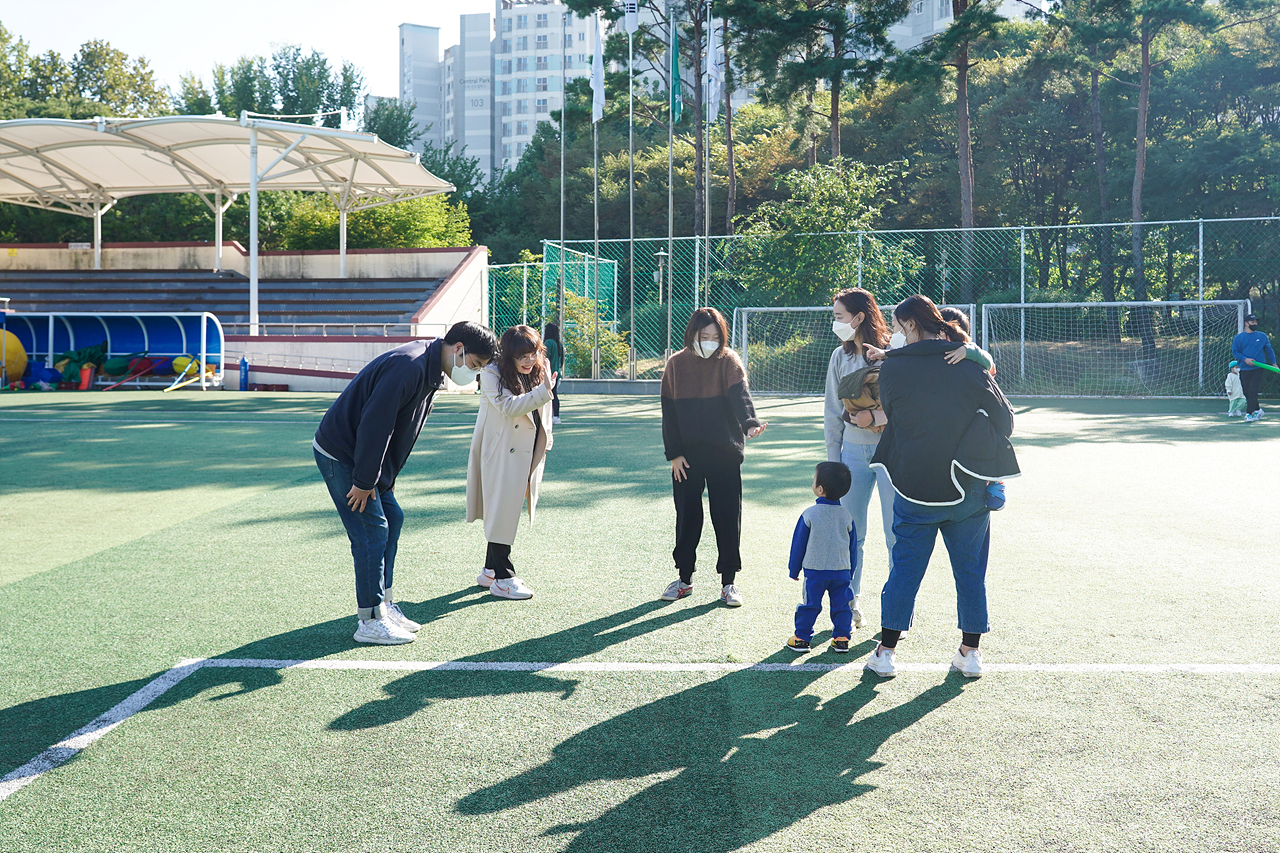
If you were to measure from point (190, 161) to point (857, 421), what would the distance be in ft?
92.6

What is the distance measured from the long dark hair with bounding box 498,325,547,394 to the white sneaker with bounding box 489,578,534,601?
3.58 feet

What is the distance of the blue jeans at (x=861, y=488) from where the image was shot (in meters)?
5.12

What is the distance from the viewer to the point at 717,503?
5680 millimetres

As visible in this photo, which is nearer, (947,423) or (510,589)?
(947,423)

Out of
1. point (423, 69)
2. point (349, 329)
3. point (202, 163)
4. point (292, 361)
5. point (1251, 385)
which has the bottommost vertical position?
point (1251, 385)

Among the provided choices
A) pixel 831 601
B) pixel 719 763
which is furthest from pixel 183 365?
→ pixel 719 763

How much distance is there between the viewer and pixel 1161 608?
17.9ft

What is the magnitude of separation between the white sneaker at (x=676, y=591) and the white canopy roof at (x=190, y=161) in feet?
70.1

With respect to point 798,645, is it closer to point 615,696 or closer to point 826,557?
point 826,557

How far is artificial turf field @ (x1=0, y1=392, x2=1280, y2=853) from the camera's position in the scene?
308cm

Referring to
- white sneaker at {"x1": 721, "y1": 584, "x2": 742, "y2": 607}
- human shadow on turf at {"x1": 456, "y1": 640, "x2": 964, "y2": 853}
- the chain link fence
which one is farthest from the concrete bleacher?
human shadow on turf at {"x1": 456, "y1": 640, "x2": 964, "y2": 853}

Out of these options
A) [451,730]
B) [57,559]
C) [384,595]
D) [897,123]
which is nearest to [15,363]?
[57,559]

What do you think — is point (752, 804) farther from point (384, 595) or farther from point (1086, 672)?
point (384, 595)

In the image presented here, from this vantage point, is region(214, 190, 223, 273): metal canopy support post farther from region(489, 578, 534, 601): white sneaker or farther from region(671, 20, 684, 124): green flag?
region(489, 578, 534, 601): white sneaker
